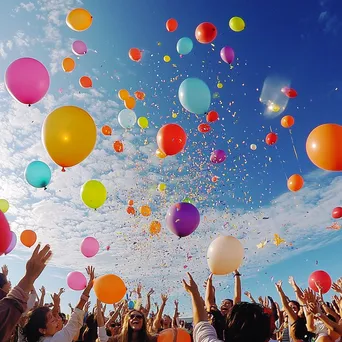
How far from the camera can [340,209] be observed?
8.36 metres

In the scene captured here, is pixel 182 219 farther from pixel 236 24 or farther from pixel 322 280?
pixel 236 24

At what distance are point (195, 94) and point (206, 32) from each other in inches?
66.9

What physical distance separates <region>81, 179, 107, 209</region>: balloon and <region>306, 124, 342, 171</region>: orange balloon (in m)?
3.51

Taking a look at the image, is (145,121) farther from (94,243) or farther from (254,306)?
(254,306)

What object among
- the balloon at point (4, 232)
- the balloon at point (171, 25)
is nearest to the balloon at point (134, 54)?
the balloon at point (171, 25)

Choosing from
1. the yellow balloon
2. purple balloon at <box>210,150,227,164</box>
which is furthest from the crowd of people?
purple balloon at <box>210,150,227,164</box>

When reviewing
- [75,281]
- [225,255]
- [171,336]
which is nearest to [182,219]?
[225,255]

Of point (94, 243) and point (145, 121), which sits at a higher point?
point (145, 121)

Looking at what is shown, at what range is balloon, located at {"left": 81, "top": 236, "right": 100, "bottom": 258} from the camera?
20.7 ft

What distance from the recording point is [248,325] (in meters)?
1.93

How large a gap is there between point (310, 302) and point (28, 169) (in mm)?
4660

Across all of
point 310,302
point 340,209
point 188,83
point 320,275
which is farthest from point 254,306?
point 340,209

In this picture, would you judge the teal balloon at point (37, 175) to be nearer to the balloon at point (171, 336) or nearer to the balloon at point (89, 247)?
the balloon at point (89, 247)

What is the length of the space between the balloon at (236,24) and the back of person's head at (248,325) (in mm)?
6286
